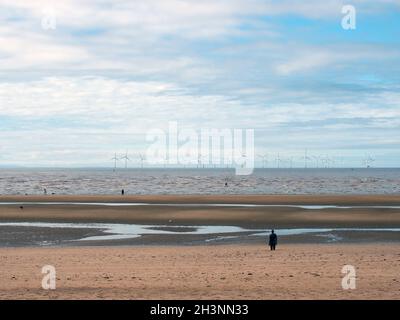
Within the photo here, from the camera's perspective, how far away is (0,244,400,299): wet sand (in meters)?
18.0

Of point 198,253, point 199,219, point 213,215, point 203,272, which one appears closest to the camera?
point 203,272

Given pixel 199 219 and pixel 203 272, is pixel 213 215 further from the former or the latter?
pixel 203 272

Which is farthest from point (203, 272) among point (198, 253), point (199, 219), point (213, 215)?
point (213, 215)

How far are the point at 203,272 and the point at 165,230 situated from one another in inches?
813

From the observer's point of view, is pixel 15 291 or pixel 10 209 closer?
pixel 15 291

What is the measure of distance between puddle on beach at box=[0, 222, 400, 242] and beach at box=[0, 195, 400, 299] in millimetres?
82

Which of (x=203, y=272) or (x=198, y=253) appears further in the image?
(x=198, y=253)

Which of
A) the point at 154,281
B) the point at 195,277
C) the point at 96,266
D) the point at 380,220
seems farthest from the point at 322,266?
the point at 380,220

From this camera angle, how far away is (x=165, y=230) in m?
42.9

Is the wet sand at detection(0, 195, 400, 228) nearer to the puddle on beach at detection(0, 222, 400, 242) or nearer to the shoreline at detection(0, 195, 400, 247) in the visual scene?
the shoreline at detection(0, 195, 400, 247)

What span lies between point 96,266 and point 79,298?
6827 millimetres
